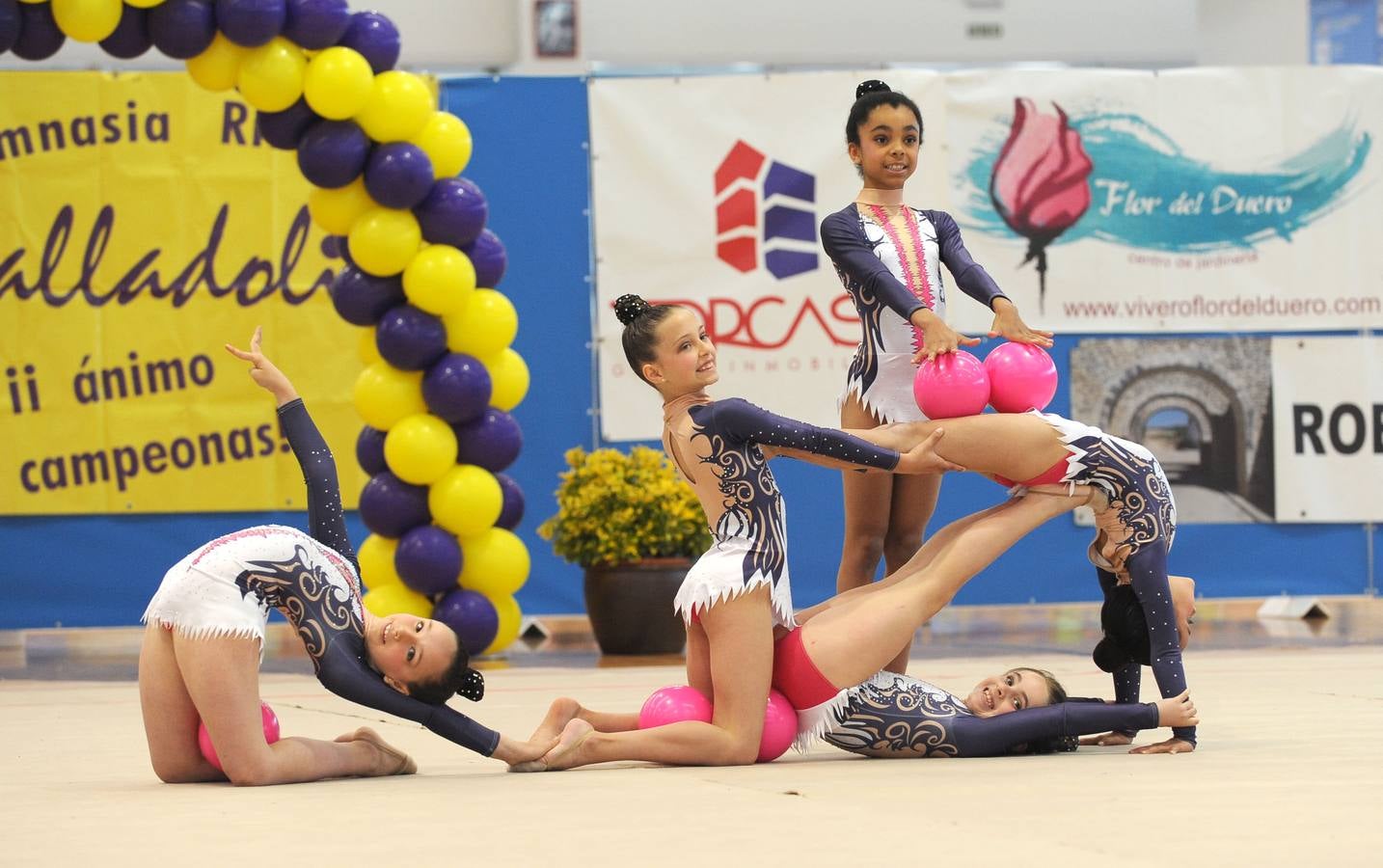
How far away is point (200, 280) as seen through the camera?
7.54 m

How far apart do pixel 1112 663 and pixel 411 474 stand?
10.6 feet

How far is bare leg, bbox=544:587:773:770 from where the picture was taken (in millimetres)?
3332

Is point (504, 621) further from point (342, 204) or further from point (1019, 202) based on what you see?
point (1019, 202)

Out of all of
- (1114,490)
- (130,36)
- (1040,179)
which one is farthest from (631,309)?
(1040,179)

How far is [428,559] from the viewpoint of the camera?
605cm

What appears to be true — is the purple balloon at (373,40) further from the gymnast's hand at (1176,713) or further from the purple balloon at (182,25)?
the gymnast's hand at (1176,713)

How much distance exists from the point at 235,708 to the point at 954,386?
1665mm

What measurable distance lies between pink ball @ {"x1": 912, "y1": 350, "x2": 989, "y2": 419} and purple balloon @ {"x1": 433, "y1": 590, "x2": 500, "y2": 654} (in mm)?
2950

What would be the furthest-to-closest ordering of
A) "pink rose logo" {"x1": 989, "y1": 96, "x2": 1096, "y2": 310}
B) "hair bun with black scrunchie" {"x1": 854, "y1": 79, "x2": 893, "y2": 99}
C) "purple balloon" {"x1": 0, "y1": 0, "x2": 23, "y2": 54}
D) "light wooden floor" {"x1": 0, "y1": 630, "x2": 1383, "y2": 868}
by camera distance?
1. "pink rose logo" {"x1": 989, "y1": 96, "x2": 1096, "y2": 310}
2. "purple balloon" {"x1": 0, "y1": 0, "x2": 23, "y2": 54}
3. "hair bun with black scrunchie" {"x1": 854, "y1": 79, "x2": 893, "y2": 99}
4. "light wooden floor" {"x1": 0, "y1": 630, "x2": 1383, "y2": 868}

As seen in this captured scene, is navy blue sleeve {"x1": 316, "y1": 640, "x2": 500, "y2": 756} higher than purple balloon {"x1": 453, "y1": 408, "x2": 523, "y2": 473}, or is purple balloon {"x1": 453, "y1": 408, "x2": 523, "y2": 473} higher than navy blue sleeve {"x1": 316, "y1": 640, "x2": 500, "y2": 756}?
purple balloon {"x1": 453, "y1": 408, "x2": 523, "y2": 473}

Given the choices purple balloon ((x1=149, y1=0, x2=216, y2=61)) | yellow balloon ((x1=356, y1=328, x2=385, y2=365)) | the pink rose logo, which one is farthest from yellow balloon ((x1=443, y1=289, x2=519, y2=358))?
the pink rose logo

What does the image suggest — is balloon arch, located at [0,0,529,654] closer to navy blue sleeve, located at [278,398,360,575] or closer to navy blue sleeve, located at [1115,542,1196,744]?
navy blue sleeve, located at [278,398,360,575]

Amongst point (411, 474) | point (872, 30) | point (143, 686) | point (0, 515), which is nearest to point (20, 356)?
point (0, 515)

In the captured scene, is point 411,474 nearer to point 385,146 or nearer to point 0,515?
point 385,146
